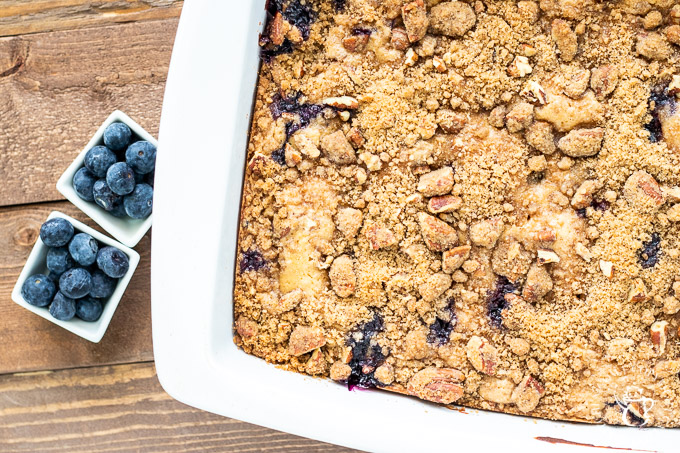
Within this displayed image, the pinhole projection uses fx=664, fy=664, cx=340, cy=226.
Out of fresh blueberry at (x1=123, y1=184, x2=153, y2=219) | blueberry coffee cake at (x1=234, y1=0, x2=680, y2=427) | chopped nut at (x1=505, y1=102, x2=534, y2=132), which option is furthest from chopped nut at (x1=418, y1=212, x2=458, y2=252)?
fresh blueberry at (x1=123, y1=184, x2=153, y2=219)

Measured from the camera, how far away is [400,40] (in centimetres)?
128

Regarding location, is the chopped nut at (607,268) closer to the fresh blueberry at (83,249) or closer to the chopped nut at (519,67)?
the chopped nut at (519,67)

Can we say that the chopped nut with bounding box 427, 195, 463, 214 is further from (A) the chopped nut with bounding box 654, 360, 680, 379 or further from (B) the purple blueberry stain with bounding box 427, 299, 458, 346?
(A) the chopped nut with bounding box 654, 360, 680, 379

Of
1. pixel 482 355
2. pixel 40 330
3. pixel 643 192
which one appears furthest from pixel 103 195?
pixel 643 192

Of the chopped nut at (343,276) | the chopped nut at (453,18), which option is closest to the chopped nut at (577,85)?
the chopped nut at (453,18)

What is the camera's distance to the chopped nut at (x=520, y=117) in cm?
126

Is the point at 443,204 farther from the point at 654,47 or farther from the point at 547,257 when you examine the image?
the point at 654,47

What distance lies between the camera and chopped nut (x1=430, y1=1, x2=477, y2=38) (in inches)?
49.9

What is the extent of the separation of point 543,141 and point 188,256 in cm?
71

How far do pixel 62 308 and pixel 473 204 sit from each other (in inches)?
36.8

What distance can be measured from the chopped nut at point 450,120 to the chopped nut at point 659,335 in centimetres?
54

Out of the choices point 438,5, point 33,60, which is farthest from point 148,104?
point 438,5

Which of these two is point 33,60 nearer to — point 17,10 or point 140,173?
point 17,10

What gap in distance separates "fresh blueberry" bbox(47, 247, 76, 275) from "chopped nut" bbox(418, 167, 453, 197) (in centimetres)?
83
